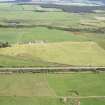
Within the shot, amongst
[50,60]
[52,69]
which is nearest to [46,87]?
[52,69]

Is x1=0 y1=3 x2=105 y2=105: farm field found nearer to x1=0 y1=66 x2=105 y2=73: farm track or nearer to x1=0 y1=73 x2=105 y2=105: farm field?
x1=0 y1=73 x2=105 y2=105: farm field

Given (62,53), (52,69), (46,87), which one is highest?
(46,87)

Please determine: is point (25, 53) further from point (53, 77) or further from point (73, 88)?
point (73, 88)

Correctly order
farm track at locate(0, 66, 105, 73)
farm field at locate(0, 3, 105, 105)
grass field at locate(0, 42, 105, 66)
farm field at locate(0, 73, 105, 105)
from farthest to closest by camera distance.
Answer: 1. grass field at locate(0, 42, 105, 66)
2. farm track at locate(0, 66, 105, 73)
3. farm field at locate(0, 3, 105, 105)
4. farm field at locate(0, 73, 105, 105)

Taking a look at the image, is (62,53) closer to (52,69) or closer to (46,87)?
(52,69)

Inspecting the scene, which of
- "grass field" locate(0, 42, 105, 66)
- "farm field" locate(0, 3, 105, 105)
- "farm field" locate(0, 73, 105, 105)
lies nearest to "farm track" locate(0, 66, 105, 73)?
"farm field" locate(0, 3, 105, 105)

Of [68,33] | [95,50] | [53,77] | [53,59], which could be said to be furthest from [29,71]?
[68,33]

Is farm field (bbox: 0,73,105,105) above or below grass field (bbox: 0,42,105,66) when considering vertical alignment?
above

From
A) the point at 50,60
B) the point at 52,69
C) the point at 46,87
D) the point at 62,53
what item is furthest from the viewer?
the point at 62,53
